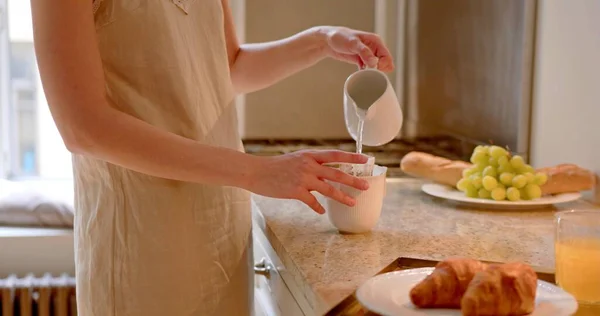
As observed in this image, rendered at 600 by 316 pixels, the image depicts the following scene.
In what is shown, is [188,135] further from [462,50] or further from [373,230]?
[462,50]

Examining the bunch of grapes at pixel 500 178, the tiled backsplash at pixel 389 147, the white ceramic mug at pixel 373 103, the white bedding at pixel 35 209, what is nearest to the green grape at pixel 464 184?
the bunch of grapes at pixel 500 178

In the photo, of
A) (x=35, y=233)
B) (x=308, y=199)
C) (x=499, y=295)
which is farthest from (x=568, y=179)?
(x=35, y=233)

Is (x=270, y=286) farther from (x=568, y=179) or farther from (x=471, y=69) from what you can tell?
(x=471, y=69)

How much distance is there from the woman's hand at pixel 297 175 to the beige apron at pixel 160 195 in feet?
0.59

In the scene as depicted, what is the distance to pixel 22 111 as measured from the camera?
288cm

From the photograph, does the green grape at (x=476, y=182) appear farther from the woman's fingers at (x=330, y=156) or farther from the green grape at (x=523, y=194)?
the woman's fingers at (x=330, y=156)

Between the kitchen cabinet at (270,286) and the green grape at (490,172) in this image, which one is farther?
the green grape at (490,172)

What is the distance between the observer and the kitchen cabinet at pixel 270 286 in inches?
50.9

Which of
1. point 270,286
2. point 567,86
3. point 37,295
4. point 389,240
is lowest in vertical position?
point 37,295

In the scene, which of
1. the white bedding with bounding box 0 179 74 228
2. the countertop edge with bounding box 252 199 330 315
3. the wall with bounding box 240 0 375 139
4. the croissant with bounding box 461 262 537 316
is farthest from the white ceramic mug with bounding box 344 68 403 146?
the white bedding with bounding box 0 179 74 228

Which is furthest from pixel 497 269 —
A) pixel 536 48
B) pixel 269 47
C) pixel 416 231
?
pixel 536 48

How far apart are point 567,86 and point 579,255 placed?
73 centimetres

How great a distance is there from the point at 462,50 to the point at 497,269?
1437mm

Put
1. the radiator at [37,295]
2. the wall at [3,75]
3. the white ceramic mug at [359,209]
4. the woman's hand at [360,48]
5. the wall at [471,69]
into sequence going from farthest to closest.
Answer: the wall at [3,75], the radiator at [37,295], the wall at [471,69], the woman's hand at [360,48], the white ceramic mug at [359,209]
